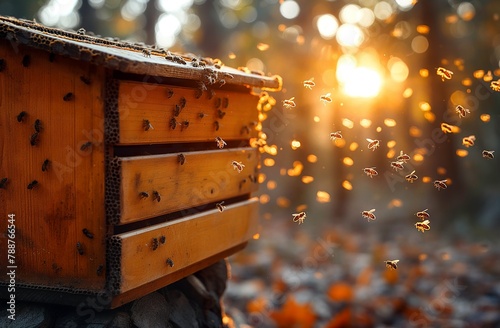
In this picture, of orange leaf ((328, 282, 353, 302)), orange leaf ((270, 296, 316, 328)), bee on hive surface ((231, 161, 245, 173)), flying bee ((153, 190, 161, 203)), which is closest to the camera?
flying bee ((153, 190, 161, 203))

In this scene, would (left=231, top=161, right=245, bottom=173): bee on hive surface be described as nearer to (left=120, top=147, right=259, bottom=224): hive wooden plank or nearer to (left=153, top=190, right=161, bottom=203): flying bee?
(left=120, top=147, right=259, bottom=224): hive wooden plank

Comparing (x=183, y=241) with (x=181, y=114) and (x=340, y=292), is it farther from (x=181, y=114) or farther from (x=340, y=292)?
(x=340, y=292)

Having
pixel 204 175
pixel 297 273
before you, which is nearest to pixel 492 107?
pixel 297 273

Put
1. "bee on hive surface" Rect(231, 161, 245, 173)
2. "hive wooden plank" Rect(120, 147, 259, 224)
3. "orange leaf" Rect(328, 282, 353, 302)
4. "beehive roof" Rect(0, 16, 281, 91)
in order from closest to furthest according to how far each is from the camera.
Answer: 1. "beehive roof" Rect(0, 16, 281, 91)
2. "hive wooden plank" Rect(120, 147, 259, 224)
3. "bee on hive surface" Rect(231, 161, 245, 173)
4. "orange leaf" Rect(328, 282, 353, 302)

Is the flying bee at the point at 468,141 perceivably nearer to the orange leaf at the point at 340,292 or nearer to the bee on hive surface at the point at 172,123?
the bee on hive surface at the point at 172,123

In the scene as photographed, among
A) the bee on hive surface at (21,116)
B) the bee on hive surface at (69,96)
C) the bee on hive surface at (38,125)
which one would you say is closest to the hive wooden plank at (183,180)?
the bee on hive surface at (69,96)

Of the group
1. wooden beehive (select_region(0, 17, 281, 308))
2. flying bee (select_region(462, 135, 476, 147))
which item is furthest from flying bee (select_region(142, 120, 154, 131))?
flying bee (select_region(462, 135, 476, 147))
